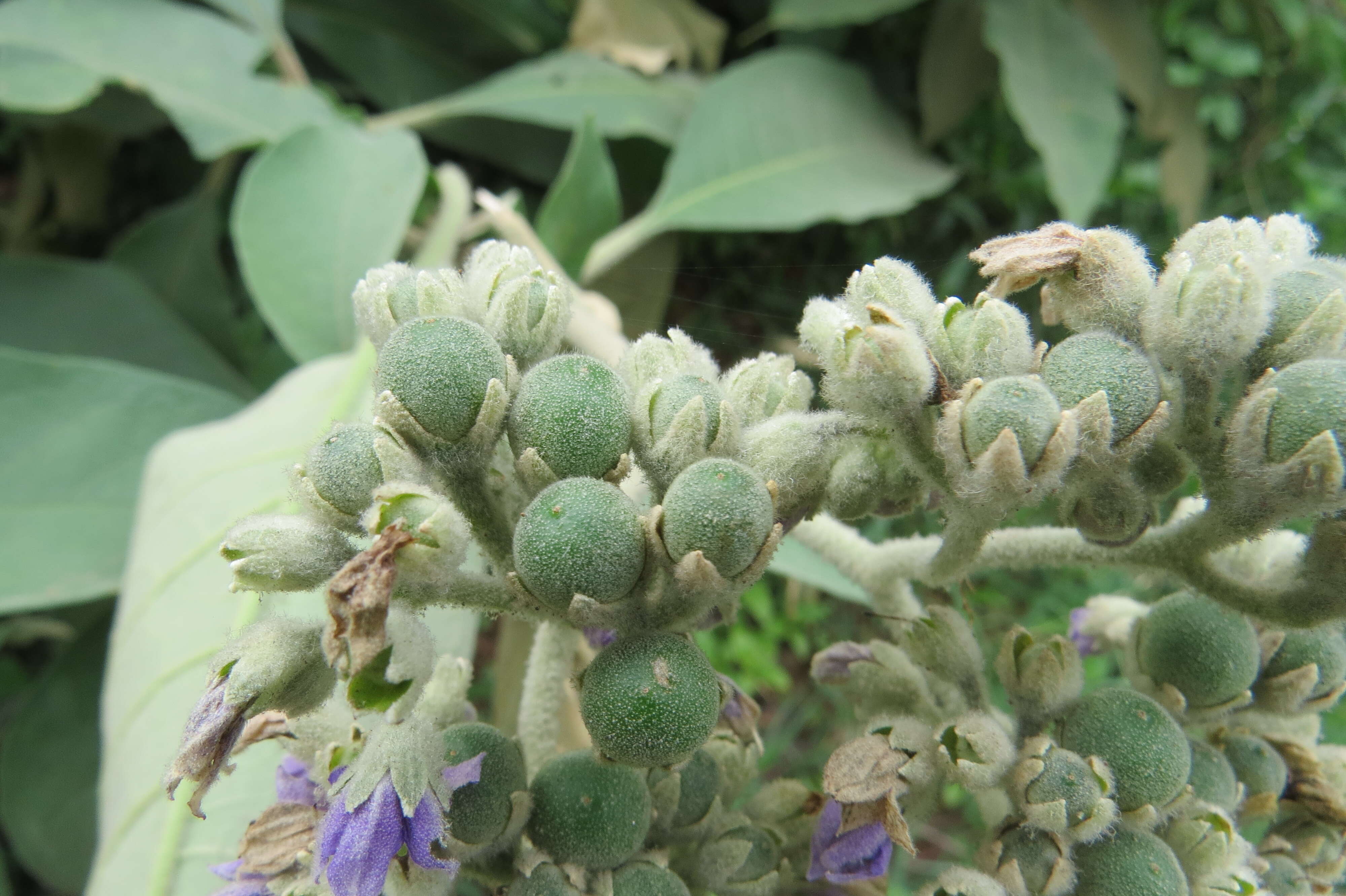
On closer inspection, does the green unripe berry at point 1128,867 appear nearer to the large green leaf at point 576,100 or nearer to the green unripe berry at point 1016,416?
the green unripe berry at point 1016,416

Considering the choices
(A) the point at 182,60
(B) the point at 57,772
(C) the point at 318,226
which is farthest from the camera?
(A) the point at 182,60

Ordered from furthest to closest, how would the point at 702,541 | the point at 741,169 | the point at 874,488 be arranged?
the point at 741,169 → the point at 874,488 → the point at 702,541

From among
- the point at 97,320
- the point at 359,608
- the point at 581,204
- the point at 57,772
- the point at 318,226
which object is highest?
the point at 359,608

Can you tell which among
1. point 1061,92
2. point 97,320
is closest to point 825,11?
point 1061,92

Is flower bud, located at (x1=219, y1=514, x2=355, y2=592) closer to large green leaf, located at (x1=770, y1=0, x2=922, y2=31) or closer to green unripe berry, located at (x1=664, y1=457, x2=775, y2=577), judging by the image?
green unripe berry, located at (x1=664, y1=457, x2=775, y2=577)

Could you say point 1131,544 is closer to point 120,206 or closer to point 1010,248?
point 1010,248

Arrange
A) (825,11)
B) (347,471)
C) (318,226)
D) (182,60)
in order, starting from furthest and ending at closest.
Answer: (825,11), (182,60), (318,226), (347,471)

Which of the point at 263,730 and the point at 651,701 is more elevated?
the point at 651,701

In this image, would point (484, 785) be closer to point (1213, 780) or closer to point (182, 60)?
point (1213, 780)

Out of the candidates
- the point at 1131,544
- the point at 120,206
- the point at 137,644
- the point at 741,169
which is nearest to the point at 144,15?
the point at 120,206
